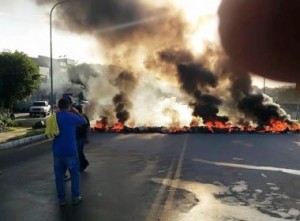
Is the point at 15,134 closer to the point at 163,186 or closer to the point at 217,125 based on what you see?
the point at 217,125

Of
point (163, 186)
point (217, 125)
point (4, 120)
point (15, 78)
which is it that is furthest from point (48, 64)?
point (163, 186)

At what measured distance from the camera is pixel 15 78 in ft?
88.6

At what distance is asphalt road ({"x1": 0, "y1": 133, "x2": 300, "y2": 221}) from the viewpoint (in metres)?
6.34

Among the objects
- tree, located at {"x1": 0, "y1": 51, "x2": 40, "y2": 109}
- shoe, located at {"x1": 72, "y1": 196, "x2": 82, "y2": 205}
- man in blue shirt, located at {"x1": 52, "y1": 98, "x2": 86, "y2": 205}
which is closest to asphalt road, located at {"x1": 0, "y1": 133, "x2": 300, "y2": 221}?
shoe, located at {"x1": 72, "y1": 196, "x2": 82, "y2": 205}

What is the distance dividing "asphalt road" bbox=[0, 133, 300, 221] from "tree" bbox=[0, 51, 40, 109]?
13339mm

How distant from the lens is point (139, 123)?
28.7 m

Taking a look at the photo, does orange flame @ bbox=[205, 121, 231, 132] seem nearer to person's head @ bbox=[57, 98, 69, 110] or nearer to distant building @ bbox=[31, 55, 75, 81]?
person's head @ bbox=[57, 98, 69, 110]

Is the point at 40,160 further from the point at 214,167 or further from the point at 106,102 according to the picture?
the point at 106,102

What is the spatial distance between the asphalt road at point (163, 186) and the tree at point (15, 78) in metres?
13.3

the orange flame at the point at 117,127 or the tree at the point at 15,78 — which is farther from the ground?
the tree at the point at 15,78

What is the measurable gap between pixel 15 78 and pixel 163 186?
2084 centimetres

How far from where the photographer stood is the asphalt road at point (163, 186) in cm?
634

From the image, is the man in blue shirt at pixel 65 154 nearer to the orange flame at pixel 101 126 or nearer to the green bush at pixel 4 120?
the orange flame at pixel 101 126

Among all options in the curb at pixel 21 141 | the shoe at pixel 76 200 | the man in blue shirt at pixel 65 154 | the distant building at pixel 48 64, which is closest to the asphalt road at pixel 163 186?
the shoe at pixel 76 200
